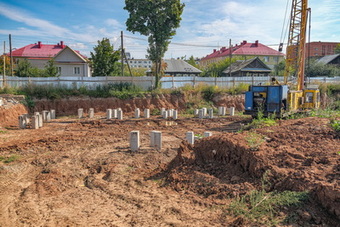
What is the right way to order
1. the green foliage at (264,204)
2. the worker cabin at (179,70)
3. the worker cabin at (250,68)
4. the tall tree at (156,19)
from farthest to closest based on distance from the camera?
the worker cabin at (179,70) < the worker cabin at (250,68) < the tall tree at (156,19) < the green foliage at (264,204)

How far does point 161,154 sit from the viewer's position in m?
8.90

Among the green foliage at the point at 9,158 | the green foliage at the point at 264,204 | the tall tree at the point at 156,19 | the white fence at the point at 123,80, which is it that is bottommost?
the green foliage at the point at 9,158

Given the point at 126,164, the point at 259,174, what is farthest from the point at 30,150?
the point at 259,174

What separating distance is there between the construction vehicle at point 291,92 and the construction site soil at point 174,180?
497 centimetres

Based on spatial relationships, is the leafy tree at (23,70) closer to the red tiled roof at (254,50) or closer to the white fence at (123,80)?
the white fence at (123,80)

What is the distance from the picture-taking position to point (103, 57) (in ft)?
88.0

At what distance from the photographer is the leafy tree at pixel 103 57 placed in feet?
87.8

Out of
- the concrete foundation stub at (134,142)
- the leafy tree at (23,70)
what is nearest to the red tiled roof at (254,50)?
the leafy tree at (23,70)

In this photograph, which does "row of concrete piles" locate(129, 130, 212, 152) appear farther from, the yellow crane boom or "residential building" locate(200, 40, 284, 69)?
"residential building" locate(200, 40, 284, 69)

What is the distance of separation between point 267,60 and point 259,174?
183 ft

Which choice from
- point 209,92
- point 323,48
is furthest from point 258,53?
point 209,92

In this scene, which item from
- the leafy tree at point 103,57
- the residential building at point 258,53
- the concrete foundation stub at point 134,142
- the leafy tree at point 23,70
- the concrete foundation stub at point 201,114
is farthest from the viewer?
the residential building at point 258,53

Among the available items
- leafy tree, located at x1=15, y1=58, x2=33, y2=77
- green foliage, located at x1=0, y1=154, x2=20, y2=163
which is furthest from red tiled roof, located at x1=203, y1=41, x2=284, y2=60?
green foliage, located at x1=0, y1=154, x2=20, y2=163

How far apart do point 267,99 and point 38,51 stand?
40478 mm
